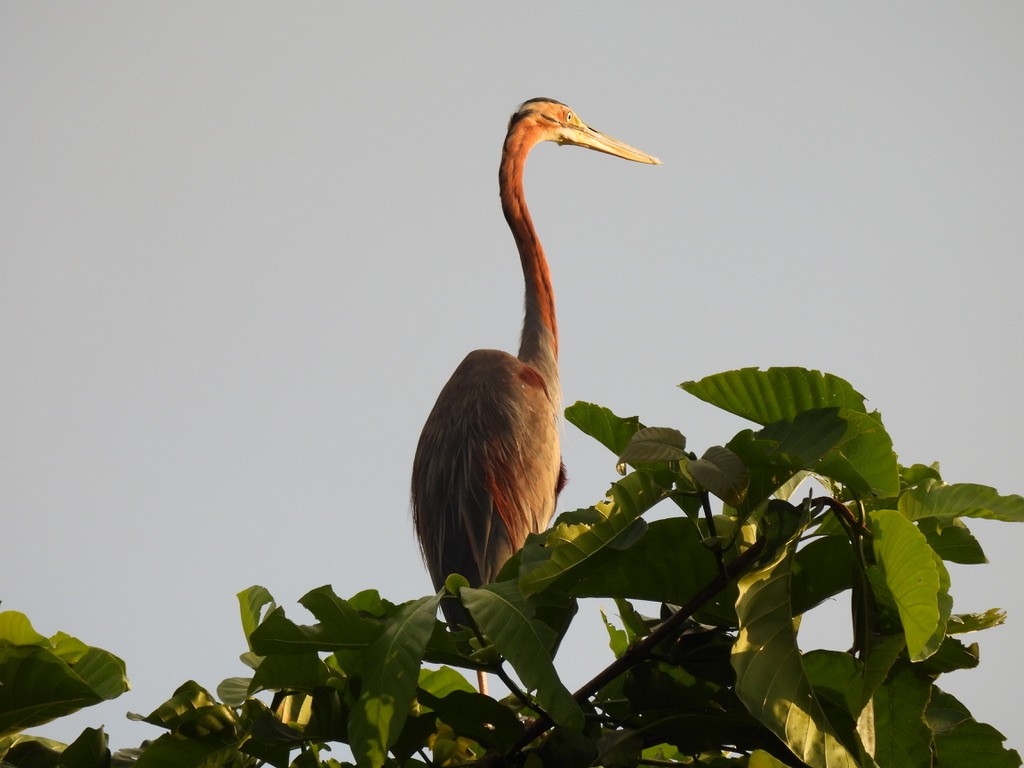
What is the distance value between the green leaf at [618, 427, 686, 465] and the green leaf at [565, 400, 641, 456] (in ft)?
0.55

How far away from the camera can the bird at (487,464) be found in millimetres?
6348

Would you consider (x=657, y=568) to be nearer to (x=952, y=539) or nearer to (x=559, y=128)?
(x=952, y=539)

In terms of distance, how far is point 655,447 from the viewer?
121 centimetres

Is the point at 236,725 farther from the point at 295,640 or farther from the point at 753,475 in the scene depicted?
the point at 753,475

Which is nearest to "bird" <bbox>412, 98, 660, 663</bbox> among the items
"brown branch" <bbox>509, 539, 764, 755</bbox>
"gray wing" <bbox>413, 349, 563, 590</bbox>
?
"gray wing" <bbox>413, 349, 563, 590</bbox>

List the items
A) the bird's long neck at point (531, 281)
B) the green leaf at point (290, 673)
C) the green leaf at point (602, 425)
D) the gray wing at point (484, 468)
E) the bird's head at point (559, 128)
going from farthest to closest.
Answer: the bird's head at point (559, 128) < the bird's long neck at point (531, 281) < the gray wing at point (484, 468) < the green leaf at point (602, 425) < the green leaf at point (290, 673)

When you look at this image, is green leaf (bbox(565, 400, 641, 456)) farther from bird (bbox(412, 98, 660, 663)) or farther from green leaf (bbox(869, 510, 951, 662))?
bird (bbox(412, 98, 660, 663))

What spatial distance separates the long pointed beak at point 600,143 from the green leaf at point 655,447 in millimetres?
8418

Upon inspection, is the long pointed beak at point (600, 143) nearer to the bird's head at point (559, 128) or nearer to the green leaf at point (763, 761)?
the bird's head at point (559, 128)

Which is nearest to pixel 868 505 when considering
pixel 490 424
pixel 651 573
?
pixel 651 573

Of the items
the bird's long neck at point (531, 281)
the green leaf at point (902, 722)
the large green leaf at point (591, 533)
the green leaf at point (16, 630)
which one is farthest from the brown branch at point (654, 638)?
the bird's long neck at point (531, 281)

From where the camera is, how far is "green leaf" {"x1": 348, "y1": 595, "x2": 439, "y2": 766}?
3.63ft

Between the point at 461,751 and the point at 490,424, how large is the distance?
533 cm

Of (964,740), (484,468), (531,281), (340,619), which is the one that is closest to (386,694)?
(340,619)
